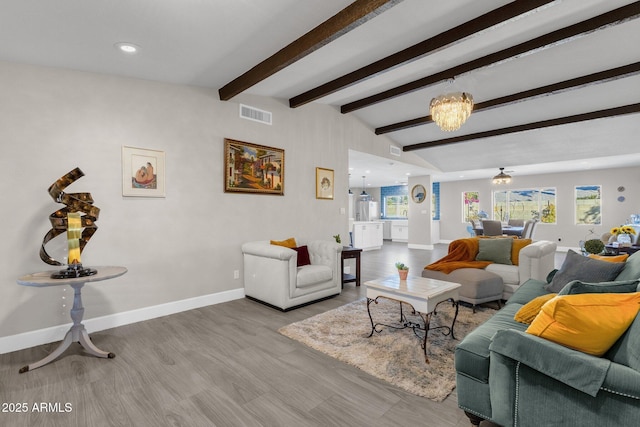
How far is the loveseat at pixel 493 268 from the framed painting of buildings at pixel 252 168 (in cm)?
254

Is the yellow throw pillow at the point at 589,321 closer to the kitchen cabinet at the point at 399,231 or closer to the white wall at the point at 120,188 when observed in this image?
the white wall at the point at 120,188

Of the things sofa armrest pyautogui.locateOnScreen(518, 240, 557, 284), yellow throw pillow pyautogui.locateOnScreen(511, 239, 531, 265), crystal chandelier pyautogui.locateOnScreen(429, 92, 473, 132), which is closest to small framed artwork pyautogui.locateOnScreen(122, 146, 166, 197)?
crystal chandelier pyautogui.locateOnScreen(429, 92, 473, 132)

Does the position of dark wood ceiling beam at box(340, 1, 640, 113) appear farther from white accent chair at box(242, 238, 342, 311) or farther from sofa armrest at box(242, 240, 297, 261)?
sofa armrest at box(242, 240, 297, 261)

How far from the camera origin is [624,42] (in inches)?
138

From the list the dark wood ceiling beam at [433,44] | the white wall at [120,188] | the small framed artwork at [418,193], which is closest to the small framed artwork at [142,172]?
the white wall at [120,188]

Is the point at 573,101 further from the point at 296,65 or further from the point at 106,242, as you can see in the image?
the point at 106,242

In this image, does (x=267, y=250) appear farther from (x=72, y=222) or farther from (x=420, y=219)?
(x=420, y=219)

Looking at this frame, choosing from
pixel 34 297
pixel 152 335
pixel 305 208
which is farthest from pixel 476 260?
pixel 34 297

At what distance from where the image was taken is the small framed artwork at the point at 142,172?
3.27 m

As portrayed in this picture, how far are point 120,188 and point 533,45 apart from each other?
470cm

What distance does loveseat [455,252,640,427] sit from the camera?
1276mm

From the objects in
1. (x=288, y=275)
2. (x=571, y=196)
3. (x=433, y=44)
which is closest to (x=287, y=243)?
(x=288, y=275)

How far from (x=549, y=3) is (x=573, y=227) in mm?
9243

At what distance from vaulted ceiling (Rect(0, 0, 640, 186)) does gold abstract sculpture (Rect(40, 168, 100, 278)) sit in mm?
1166
